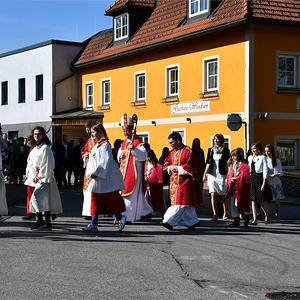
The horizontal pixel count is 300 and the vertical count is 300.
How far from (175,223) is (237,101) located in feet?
44.0

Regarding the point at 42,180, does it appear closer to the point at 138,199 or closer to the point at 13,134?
the point at 138,199

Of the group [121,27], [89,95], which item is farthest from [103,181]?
[89,95]

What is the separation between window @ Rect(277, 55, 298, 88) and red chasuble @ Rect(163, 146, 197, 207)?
13.8 meters

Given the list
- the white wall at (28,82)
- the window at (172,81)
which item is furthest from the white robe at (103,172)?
the white wall at (28,82)

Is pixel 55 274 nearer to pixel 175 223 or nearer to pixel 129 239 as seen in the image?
pixel 129 239

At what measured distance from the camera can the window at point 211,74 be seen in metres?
26.3

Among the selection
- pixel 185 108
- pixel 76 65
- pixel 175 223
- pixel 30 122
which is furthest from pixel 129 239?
pixel 30 122

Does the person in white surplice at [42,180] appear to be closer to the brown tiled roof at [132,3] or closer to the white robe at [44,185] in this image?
the white robe at [44,185]

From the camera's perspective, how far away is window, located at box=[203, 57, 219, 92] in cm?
2633

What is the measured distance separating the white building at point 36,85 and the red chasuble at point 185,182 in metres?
24.2

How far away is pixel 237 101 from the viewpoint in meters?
25.1

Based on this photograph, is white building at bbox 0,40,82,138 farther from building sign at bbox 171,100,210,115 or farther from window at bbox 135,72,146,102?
building sign at bbox 171,100,210,115

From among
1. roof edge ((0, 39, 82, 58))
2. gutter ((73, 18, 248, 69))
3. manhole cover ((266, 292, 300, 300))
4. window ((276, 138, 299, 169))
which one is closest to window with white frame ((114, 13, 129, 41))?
gutter ((73, 18, 248, 69))

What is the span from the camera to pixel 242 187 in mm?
13484
